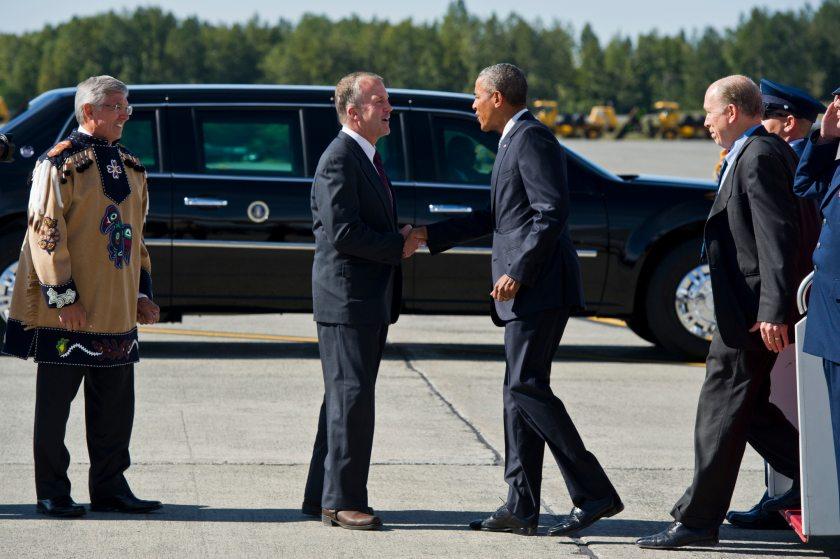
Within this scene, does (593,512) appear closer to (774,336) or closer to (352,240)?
(774,336)

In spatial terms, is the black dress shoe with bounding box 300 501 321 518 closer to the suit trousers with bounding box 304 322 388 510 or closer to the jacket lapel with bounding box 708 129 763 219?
the suit trousers with bounding box 304 322 388 510

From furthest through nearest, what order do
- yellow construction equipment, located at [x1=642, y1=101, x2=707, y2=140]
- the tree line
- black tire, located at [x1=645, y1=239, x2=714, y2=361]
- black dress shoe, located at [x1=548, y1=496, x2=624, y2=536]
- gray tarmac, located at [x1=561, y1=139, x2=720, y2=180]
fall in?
1. the tree line
2. yellow construction equipment, located at [x1=642, y1=101, x2=707, y2=140]
3. gray tarmac, located at [x1=561, y1=139, x2=720, y2=180]
4. black tire, located at [x1=645, y1=239, x2=714, y2=361]
5. black dress shoe, located at [x1=548, y1=496, x2=624, y2=536]

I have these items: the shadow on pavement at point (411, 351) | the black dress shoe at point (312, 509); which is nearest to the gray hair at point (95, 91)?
the black dress shoe at point (312, 509)

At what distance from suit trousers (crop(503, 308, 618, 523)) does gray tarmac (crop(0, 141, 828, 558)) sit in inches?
7.4

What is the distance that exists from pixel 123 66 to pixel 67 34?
43.7 feet

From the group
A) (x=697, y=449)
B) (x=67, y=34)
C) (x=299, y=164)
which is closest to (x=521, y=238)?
(x=697, y=449)

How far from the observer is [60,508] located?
5086mm

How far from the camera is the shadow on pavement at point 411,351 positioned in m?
9.38

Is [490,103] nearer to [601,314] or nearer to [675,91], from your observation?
[601,314]

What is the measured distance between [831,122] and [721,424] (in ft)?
3.55

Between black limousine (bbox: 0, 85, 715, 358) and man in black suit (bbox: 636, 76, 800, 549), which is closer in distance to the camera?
man in black suit (bbox: 636, 76, 800, 549)

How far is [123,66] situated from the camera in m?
184

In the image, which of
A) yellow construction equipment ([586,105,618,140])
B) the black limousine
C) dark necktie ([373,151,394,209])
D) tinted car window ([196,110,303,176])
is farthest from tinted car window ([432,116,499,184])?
yellow construction equipment ([586,105,618,140])

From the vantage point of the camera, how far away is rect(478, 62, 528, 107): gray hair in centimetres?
496
